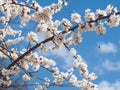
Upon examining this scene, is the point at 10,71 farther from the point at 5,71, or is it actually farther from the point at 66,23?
the point at 66,23

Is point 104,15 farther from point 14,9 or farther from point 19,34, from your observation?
point 19,34

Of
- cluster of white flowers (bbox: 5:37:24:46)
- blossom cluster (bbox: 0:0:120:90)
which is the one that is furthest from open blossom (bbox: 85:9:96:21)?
cluster of white flowers (bbox: 5:37:24:46)

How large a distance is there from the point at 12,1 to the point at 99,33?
249cm

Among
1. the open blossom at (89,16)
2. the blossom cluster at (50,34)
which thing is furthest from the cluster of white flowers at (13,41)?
the open blossom at (89,16)

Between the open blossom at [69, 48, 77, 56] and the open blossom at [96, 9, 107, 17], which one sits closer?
the open blossom at [96, 9, 107, 17]

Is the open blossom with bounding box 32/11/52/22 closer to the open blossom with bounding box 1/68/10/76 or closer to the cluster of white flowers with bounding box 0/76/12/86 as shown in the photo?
the open blossom with bounding box 1/68/10/76

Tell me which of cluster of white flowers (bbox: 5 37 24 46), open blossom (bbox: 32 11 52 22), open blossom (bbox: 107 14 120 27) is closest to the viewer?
open blossom (bbox: 107 14 120 27)

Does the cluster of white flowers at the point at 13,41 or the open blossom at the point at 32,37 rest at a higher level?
the cluster of white flowers at the point at 13,41

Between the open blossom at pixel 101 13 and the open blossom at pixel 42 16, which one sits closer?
the open blossom at pixel 101 13

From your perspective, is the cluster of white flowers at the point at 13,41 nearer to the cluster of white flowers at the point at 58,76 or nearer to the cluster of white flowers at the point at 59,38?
the cluster of white flowers at the point at 58,76

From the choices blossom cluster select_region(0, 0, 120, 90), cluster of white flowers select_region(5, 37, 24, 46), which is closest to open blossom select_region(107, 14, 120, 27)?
blossom cluster select_region(0, 0, 120, 90)

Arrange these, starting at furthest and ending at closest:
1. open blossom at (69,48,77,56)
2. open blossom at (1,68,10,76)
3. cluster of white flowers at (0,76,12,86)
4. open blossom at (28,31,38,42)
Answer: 1. cluster of white flowers at (0,76,12,86)
2. open blossom at (1,68,10,76)
3. open blossom at (28,31,38,42)
4. open blossom at (69,48,77,56)

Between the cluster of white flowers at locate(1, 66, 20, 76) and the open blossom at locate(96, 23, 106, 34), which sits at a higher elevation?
the cluster of white flowers at locate(1, 66, 20, 76)

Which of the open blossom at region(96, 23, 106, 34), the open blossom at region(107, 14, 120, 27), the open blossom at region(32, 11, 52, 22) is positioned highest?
the open blossom at region(32, 11, 52, 22)
